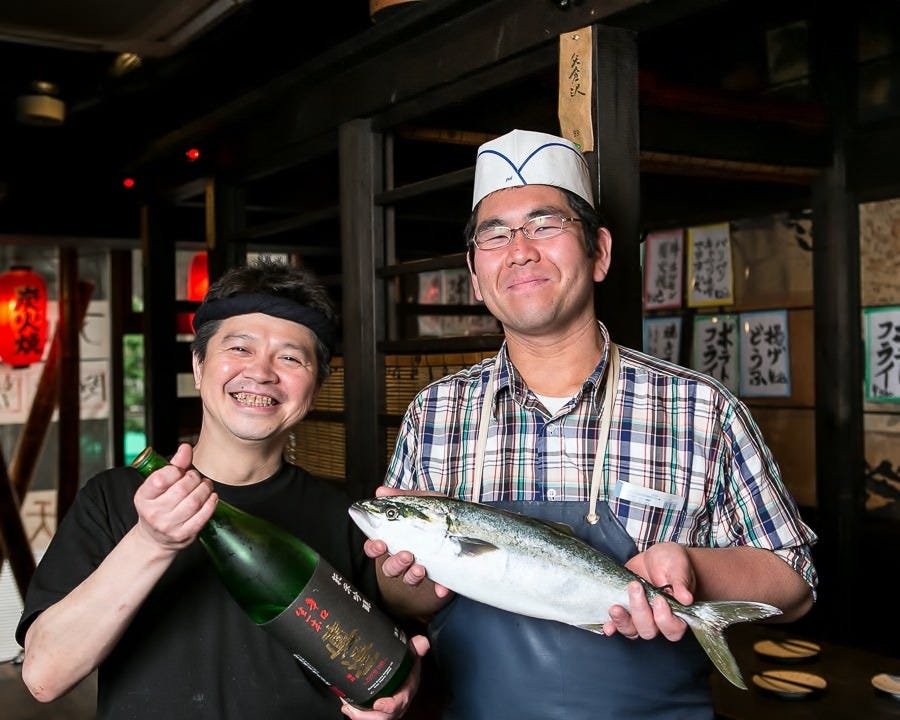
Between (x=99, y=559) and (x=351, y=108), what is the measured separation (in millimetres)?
2576

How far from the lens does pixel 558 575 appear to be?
185 cm

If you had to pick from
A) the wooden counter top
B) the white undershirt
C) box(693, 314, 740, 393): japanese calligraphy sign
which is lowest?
the wooden counter top

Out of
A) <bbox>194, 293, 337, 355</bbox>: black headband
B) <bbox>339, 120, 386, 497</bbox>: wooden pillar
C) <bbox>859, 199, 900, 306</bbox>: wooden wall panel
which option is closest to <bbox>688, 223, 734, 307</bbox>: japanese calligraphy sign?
<bbox>859, 199, 900, 306</bbox>: wooden wall panel

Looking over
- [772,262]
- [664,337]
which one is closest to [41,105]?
[664,337]

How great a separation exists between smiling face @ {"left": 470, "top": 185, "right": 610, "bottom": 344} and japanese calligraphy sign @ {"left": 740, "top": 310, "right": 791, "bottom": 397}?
3.75 m

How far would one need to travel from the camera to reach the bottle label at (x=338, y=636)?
1.81 metres

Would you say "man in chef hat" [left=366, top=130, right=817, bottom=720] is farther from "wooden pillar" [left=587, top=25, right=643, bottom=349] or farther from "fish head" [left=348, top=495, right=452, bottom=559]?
"wooden pillar" [left=587, top=25, right=643, bottom=349]

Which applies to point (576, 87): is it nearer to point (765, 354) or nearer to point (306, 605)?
point (306, 605)

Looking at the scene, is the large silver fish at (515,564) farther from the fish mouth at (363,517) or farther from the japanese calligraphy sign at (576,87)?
the japanese calligraphy sign at (576,87)

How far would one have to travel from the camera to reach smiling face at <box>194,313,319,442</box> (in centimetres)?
210

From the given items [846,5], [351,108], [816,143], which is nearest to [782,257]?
[816,143]

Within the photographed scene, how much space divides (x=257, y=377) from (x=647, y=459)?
34.6 inches

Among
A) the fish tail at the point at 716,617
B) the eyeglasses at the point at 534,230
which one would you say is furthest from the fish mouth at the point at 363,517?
the eyeglasses at the point at 534,230

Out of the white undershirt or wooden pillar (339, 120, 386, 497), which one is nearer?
the white undershirt
